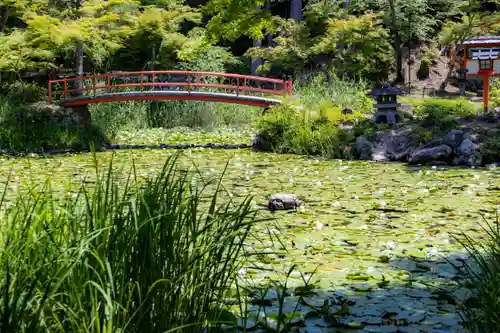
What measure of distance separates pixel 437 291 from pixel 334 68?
1524 cm

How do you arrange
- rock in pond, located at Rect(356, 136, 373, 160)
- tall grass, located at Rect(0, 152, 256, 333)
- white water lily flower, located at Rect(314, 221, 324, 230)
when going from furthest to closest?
rock in pond, located at Rect(356, 136, 373, 160)
white water lily flower, located at Rect(314, 221, 324, 230)
tall grass, located at Rect(0, 152, 256, 333)

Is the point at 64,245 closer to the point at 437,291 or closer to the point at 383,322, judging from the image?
the point at 383,322

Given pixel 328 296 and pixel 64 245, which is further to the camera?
pixel 328 296

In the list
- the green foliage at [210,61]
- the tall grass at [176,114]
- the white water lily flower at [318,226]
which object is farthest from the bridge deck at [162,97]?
the white water lily flower at [318,226]

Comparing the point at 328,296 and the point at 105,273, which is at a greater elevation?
the point at 105,273

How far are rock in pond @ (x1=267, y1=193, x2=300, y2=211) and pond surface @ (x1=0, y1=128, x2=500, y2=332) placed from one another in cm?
16

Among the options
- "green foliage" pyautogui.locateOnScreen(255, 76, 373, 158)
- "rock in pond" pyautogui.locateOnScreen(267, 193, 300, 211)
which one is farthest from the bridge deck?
"rock in pond" pyautogui.locateOnScreen(267, 193, 300, 211)

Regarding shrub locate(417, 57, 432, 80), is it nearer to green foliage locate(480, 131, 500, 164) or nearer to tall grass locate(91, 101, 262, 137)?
tall grass locate(91, 101, 262, 137)

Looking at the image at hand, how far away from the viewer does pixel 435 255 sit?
5172 millimetres

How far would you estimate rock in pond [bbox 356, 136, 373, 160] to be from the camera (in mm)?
12547

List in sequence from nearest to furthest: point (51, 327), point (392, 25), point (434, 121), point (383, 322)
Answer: point (51, 327) → point (383, 322) → point (434, 121) → point (392, 25)

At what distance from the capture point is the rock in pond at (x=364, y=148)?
12547 millimetres

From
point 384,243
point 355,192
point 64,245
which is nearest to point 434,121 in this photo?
point 355,192

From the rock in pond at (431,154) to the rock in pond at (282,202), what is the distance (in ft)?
16.4
